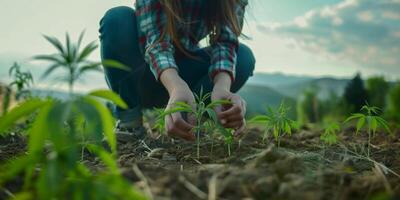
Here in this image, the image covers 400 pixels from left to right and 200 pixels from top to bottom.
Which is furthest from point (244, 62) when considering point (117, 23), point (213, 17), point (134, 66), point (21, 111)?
point (21, 111)

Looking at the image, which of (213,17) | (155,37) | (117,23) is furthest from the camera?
(117,23)

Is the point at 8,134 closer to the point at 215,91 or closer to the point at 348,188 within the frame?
the point at 215,91

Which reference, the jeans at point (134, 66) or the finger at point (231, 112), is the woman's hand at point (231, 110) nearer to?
the finger at point (231, 112)

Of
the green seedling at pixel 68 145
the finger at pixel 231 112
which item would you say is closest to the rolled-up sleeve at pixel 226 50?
the finger at pixel 231 112

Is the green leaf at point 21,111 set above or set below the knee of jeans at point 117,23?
below

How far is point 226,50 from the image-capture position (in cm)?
258

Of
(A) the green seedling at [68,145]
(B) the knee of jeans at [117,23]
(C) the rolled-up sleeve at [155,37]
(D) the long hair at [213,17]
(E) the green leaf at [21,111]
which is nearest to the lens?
(A) the green seedling at [68,145]

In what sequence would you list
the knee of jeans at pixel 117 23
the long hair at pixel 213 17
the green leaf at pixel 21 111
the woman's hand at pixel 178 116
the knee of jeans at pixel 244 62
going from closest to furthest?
the green leaf at pixel 21 111 → the woman's hand at pixel 178 116 → the long hair at pixel 213 17 → the knee of jeans at pixel 117 23 → the knee of jeans at pixel 244 62

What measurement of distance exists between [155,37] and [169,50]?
163 millimetres

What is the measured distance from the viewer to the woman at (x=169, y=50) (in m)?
2.35

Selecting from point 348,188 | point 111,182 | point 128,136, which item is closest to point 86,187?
point 111,182

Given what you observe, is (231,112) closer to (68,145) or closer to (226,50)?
(226,50)

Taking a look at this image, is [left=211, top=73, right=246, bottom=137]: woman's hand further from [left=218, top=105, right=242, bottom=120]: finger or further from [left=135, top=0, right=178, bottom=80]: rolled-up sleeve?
[left=135, top=0, right=178, bottom=80]: rolled-up sleeve

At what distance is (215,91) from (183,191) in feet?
3.74
